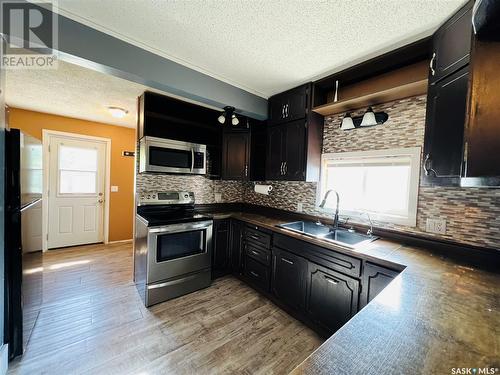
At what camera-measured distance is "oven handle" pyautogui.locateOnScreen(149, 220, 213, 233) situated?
7.22 ft

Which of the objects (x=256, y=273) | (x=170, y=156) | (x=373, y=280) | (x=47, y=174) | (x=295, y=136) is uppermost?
(x=295, y=136)

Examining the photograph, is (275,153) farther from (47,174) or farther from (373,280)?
(47,174)

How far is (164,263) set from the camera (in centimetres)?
226

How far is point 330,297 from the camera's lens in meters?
1.75

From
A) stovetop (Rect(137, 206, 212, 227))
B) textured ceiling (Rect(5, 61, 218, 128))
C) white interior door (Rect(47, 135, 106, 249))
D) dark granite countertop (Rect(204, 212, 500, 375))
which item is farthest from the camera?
white interior door (Rect(47, 135, 106, 249))

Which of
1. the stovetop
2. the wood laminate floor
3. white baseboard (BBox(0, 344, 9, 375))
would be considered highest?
the stovetop

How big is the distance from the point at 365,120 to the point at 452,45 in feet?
2.32

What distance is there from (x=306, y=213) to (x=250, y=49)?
190 cm

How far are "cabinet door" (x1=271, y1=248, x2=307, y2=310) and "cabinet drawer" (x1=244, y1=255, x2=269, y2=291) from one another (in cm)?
12

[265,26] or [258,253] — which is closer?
[265,26]

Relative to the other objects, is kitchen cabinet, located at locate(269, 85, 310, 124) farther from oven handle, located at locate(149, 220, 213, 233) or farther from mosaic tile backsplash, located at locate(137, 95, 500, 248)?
oven handle, located at locate(149, 220, 213, 233)

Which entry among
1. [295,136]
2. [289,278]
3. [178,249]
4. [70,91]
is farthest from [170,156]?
[289,278]

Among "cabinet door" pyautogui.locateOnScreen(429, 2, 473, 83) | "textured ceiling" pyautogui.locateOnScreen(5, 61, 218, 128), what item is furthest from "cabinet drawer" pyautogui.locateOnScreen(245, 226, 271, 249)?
"textured ceiling" pyautogui.locateOnScreen(5, 61, 218, 128)

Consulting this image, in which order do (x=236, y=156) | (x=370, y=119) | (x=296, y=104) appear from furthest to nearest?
(x=236, y=156) < (x=296, y=104) < (x=370, y=119)
